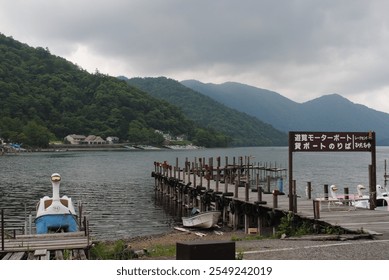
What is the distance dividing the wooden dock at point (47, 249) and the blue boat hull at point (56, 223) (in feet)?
14.4

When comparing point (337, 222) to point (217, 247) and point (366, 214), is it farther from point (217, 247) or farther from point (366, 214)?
point (217, 247)

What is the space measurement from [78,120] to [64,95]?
568 inches

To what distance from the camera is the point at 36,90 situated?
7052 inches

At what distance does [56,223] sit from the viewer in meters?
17.8

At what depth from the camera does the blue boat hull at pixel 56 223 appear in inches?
695

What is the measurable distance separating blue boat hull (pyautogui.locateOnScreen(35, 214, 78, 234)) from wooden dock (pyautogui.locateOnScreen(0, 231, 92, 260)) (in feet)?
14.4

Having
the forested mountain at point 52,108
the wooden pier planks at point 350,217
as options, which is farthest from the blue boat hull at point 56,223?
the forested mountain at point 52,108

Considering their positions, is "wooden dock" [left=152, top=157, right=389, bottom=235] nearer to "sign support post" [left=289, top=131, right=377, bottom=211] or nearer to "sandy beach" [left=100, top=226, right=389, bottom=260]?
"sandy beach" [left=100, top=226, right=389, bottom=260]

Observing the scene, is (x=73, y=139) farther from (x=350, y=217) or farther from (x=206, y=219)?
(x=350, y=217)

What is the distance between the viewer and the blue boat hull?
1764 centimetres

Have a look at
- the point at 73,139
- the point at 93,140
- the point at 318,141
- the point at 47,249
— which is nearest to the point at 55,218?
the point at 47,249

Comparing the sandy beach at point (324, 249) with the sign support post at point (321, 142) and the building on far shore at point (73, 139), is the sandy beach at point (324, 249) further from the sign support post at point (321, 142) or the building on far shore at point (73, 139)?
the building on far shore at point (73, 139)

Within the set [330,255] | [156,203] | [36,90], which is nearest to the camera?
[330,255]
